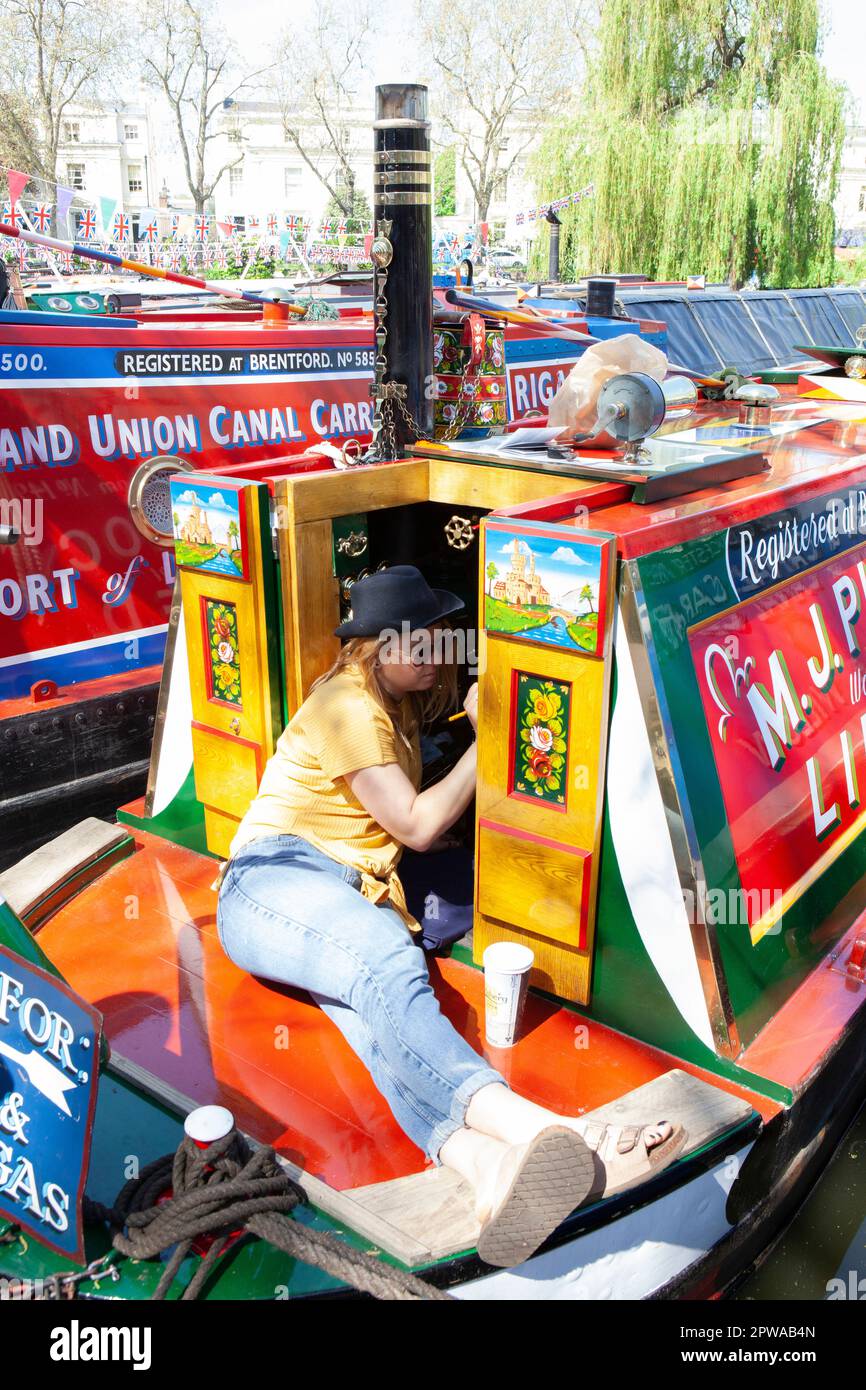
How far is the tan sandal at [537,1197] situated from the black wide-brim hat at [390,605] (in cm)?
136

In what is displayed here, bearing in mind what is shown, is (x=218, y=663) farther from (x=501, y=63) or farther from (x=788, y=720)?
(x=501, y=63)

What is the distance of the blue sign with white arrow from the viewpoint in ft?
6.57

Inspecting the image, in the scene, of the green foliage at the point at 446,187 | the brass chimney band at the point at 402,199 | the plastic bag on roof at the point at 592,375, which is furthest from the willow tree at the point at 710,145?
the green foliage at the point at 446,187

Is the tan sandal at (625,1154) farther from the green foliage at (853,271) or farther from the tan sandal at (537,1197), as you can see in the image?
the green foliage at (853,271)

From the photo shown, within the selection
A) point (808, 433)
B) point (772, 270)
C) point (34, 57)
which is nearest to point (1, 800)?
point (808, 433)

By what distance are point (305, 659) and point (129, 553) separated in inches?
85.5

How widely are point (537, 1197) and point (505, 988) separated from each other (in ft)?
2.07

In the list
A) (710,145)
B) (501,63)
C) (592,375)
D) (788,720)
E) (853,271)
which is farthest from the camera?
(501,63)

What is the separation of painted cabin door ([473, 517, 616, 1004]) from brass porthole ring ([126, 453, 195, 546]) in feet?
8.71

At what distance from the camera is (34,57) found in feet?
116

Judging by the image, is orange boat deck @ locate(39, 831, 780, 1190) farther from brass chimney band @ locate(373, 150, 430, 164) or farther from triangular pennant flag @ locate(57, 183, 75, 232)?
triangular pennant flag @ locate(57, 183, 75, 232)

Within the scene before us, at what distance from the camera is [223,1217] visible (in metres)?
2.07

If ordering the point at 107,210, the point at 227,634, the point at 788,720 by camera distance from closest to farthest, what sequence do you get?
the point at 788,720 < the point at 227,634 < the point at 107,210

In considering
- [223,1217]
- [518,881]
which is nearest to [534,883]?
[518,881]
